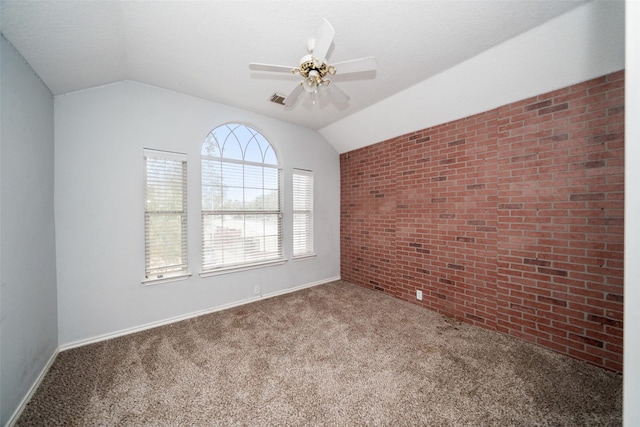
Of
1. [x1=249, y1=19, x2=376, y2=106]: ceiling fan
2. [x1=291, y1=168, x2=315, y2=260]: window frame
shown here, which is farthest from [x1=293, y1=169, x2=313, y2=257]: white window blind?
[x1=249, y1=19, x2=376, y2=106]: ceiling fan

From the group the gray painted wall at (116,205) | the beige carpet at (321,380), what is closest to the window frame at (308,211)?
the gray painted wall at (116,205)

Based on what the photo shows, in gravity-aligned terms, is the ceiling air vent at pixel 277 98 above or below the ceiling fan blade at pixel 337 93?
above

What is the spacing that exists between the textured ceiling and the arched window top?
28.5 inches

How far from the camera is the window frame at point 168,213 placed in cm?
258

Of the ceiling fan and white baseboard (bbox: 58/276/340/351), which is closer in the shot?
the ceiling fan

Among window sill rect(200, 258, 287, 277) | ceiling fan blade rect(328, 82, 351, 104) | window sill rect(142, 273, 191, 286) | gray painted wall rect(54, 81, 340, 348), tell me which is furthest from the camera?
window sill rect(200, 258, 287, 277)

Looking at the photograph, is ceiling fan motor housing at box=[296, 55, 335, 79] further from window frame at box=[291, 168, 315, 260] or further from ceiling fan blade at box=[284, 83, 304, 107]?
window frame at box=[291, 168, 315, 260]

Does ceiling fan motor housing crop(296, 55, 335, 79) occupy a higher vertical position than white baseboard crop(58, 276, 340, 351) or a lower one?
higher

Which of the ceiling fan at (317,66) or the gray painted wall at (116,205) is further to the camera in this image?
the gray painted wall at (116,205)

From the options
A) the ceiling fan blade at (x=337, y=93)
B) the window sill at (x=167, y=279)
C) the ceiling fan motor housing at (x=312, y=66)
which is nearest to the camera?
the ceiling fan motor housing at (x=312, y=66)

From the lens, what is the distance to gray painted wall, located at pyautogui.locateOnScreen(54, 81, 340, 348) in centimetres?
221

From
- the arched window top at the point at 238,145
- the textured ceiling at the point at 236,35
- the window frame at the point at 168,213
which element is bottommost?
the window frame at the point at 168,213

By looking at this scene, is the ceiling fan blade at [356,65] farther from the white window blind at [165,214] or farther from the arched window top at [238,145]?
the white window blind at [165,214]

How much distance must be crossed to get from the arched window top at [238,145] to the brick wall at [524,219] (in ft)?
6.43
